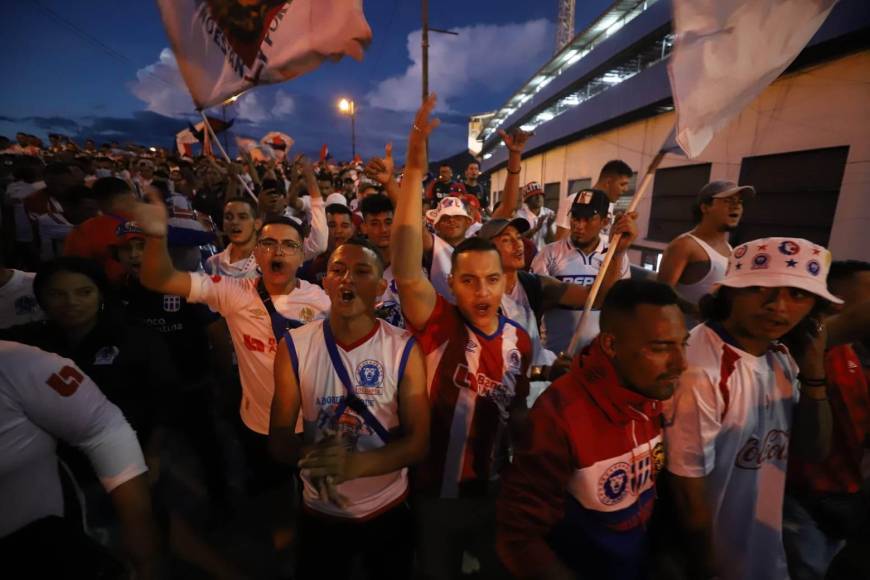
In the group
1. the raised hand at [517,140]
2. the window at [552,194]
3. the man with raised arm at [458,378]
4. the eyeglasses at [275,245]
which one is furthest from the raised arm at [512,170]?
the window at [552,194]

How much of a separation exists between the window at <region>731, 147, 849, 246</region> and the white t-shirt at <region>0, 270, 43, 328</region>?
39.3 feet

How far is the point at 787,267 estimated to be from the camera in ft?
6.01

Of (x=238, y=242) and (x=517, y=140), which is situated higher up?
(x=517, y=140)

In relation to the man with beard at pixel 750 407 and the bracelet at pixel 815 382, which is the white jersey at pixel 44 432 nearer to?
the man with beard at pixel 750 407

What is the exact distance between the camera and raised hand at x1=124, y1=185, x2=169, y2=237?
219cm

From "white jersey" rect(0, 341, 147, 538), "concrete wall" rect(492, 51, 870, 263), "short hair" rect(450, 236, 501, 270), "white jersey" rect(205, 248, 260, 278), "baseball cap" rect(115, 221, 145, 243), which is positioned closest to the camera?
"white jersey" rect(0, 341, 147, 538)

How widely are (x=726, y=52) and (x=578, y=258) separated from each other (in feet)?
7.71

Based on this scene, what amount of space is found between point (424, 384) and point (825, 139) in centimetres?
1066

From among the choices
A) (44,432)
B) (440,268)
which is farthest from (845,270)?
(44,432)

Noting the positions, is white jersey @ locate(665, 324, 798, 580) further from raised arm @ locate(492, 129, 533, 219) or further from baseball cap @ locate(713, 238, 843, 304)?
raised arm @ locate(492, 129, 533, 219)

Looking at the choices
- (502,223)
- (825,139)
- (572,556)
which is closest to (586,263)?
(502,223)

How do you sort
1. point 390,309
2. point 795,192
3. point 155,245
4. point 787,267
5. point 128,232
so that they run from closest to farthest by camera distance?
point 787,267, point 155,245, point 128,232, point 390,309, point 795,192

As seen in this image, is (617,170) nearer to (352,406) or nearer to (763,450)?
(763,450)

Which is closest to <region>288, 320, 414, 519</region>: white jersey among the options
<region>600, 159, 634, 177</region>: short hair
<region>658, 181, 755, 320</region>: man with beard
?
<region>658, 181, 755, 320</region>: man with beard
